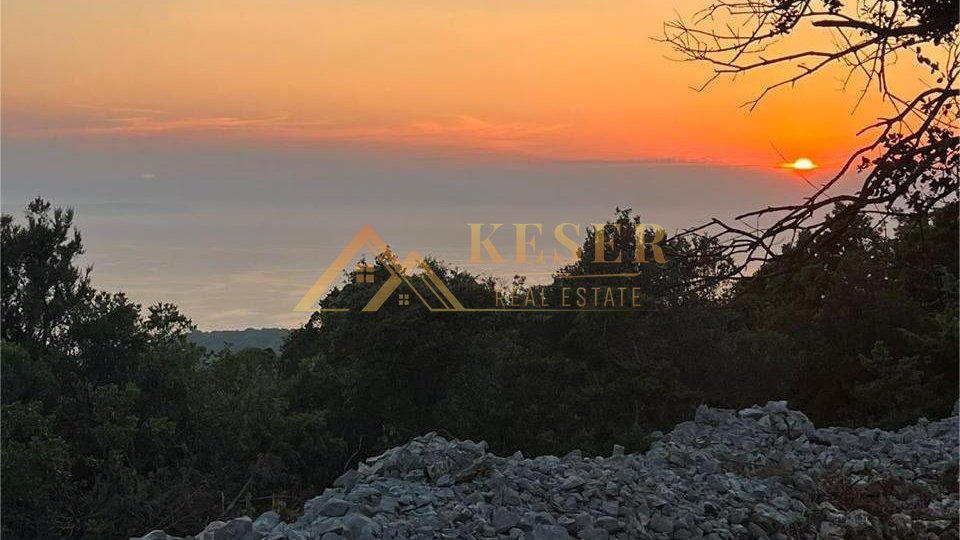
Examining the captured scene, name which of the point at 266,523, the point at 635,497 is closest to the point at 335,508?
the point at 266,523

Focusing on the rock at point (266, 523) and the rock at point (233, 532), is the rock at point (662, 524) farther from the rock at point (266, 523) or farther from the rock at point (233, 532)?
the rock at point (233, 532)

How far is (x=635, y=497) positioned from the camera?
30.8ft

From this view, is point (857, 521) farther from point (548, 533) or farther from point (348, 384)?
point (348, 384)

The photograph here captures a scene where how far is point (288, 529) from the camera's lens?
7633 millimetres

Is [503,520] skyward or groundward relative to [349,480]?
groundward

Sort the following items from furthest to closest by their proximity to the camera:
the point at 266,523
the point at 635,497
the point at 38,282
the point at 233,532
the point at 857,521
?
the point at 38,282 < the point at 857,521 < the point at 635,497 < the point at 266,523 < the point at 233,532

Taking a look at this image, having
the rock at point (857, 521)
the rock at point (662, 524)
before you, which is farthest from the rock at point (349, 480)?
the rock at point (857, 521)

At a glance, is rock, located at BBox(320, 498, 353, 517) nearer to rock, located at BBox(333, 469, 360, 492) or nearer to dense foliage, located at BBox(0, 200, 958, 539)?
rock, located at BBox(333, 469, 360, 492)

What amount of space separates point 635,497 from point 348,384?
22.4 feet

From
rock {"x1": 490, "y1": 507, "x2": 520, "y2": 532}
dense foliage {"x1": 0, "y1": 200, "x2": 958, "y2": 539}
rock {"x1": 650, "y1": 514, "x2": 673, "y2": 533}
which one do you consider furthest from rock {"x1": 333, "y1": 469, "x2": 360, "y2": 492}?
rock {"x1": 650, "y1": 514, "x2": 673, "y2": 533}

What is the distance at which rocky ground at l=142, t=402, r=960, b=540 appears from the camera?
8148 millimetres

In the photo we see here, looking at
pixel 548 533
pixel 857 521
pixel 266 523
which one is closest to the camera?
pixel 266 523

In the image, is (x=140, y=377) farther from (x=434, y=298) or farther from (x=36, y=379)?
(x=434, y=298)

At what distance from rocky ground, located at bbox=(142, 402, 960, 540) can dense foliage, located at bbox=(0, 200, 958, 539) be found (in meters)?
1.88
